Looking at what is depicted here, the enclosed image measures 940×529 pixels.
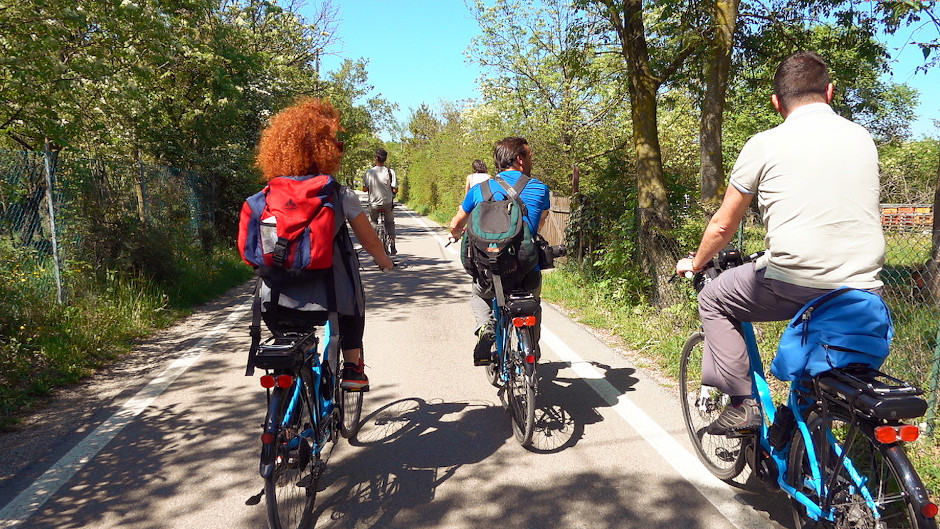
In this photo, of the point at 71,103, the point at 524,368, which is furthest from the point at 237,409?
the point at 71,103

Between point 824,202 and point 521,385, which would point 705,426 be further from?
point 824,202

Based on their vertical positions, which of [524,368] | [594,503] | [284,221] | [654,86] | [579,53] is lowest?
[594,503]

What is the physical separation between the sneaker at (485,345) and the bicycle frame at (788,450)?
188 cm

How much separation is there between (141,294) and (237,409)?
146 inches

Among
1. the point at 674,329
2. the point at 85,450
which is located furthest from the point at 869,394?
the point at 674,329

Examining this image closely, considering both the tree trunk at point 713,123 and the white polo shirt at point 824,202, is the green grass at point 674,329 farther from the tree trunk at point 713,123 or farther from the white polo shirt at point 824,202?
the tree trunk at point 713,123

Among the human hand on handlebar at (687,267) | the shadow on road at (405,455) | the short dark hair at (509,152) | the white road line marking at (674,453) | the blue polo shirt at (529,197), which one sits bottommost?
the white road line marking at (674,453)

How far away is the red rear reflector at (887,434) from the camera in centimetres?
206

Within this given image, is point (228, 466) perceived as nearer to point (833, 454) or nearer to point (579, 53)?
point (833, 454)

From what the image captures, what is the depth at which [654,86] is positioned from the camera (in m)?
7.82

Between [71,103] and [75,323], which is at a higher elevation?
[71,103]

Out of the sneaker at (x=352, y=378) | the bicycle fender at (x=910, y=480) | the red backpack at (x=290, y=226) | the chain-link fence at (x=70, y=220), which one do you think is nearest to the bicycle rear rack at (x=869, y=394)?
the bicycle fender at (x=910, y=480)

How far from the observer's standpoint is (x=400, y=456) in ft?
12.4

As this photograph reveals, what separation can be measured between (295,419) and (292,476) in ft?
0.87
